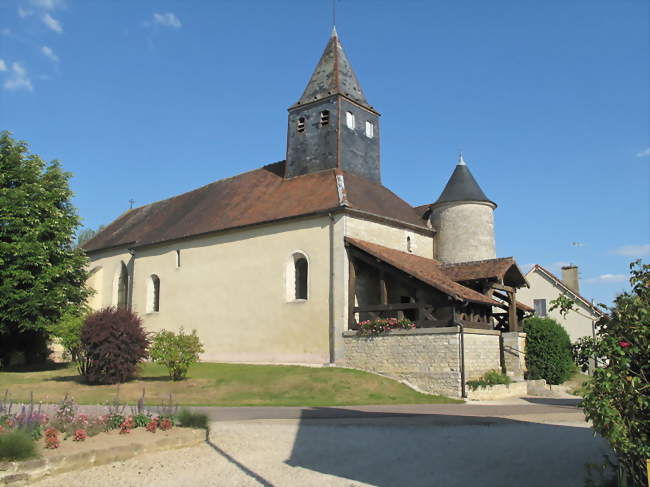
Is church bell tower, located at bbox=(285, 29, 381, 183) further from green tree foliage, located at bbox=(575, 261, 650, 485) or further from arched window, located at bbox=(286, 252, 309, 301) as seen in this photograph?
green tree foliage, located at bbox=(575, 261, 650, 485)

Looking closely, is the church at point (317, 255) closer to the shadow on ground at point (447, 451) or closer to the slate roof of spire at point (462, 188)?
the slate roof of spire at point (462, 188)

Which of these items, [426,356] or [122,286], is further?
[122,286]

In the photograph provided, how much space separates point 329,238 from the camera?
20891mm

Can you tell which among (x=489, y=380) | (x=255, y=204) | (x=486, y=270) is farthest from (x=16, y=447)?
(x=255, y=204)

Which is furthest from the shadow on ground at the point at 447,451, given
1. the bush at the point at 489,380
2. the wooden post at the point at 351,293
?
the wooden post at the point at 351,293

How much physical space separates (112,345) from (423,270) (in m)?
10.5

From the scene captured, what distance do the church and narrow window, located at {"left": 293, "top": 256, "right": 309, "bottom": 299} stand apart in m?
0.04

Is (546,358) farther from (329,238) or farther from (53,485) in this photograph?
(53,485)

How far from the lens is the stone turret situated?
963 inches

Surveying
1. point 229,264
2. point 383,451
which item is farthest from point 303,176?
point 383,451

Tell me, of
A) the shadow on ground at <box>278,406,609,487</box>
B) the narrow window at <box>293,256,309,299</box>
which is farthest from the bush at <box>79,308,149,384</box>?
the shadow on ground at <box>278,406,609,487</box>

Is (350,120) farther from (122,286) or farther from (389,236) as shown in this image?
(122,286)

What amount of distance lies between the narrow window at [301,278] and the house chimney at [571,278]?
1873 cm

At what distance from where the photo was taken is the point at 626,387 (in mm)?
5543
